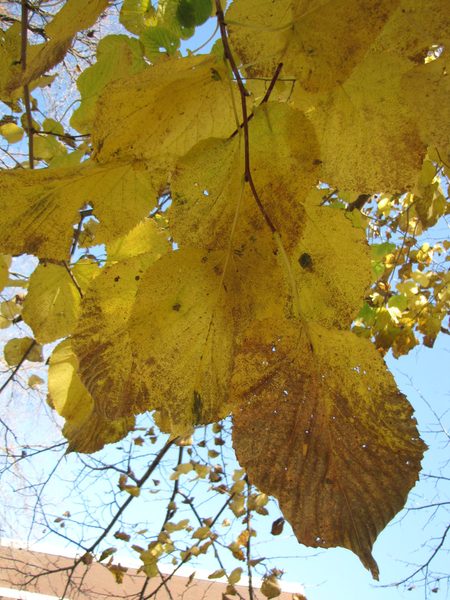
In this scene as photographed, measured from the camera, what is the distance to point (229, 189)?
291 mm

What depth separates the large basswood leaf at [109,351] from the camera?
332mm

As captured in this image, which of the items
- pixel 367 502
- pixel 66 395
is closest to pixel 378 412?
pixel 367 502

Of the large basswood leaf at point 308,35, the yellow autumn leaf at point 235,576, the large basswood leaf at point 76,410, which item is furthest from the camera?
the yellow autumn leaf at point 235,576

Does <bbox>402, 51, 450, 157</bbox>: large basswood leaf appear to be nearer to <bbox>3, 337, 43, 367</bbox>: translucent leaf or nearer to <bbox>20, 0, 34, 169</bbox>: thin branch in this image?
<bbox>20, 0, 34, 169</bbox>: thin branch

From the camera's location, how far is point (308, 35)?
0.27 meters

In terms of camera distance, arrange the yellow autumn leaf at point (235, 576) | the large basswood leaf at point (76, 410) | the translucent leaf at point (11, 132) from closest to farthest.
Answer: the large basswood leaf at point (76, 410)
the translucent leaf at point (11, 132)
the yellow autumn leaf at point (235, 576)

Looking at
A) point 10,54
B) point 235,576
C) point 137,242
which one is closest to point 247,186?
point 137,242

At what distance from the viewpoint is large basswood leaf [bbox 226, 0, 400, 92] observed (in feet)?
0.86

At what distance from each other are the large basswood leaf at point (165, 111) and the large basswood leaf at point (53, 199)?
0.05ft

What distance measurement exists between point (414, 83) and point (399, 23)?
0.13 ft

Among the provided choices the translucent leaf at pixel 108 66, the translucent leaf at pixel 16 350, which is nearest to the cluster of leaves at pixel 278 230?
the translucent leaf at pixel 108 66

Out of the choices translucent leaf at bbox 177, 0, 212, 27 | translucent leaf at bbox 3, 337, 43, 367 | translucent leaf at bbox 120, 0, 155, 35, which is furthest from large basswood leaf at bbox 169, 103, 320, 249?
translucent leaf at bbox 3, 337, 43, 367

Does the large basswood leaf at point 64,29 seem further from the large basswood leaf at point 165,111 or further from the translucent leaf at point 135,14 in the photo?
the translucent leaf at point 135,14

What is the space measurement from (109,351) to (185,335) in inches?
2.8
